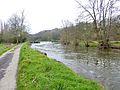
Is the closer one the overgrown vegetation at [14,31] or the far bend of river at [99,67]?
the far bend of river at [99,67]

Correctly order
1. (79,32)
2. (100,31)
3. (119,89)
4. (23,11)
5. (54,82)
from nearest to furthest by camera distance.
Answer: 1. (54,82)
2. (119,89)
3. (100,31)
4. (79,32)
5. (23,11)

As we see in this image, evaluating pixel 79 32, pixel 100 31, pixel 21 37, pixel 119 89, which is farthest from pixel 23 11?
pixel 119 89

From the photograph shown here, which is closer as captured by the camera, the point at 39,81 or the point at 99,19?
the point at 39,81

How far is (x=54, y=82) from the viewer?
8.89m

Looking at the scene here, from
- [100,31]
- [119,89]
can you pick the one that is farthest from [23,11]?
[119,89]

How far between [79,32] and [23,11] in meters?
29.7

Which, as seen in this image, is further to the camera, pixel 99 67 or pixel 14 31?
pixel 14 31

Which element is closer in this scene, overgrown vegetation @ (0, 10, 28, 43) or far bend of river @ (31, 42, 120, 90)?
far bend of river @ (31, 42, 120, 90)

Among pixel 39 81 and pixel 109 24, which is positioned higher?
pixel 109 24

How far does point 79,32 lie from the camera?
69625 mm

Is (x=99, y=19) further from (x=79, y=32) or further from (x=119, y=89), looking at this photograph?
(x=119, y=89)

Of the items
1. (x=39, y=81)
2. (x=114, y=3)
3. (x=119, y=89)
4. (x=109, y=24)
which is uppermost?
(x=114, y=3)

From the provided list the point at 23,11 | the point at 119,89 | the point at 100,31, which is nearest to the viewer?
the point at 119,89

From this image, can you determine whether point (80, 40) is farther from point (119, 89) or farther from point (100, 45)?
point (119, 89)
